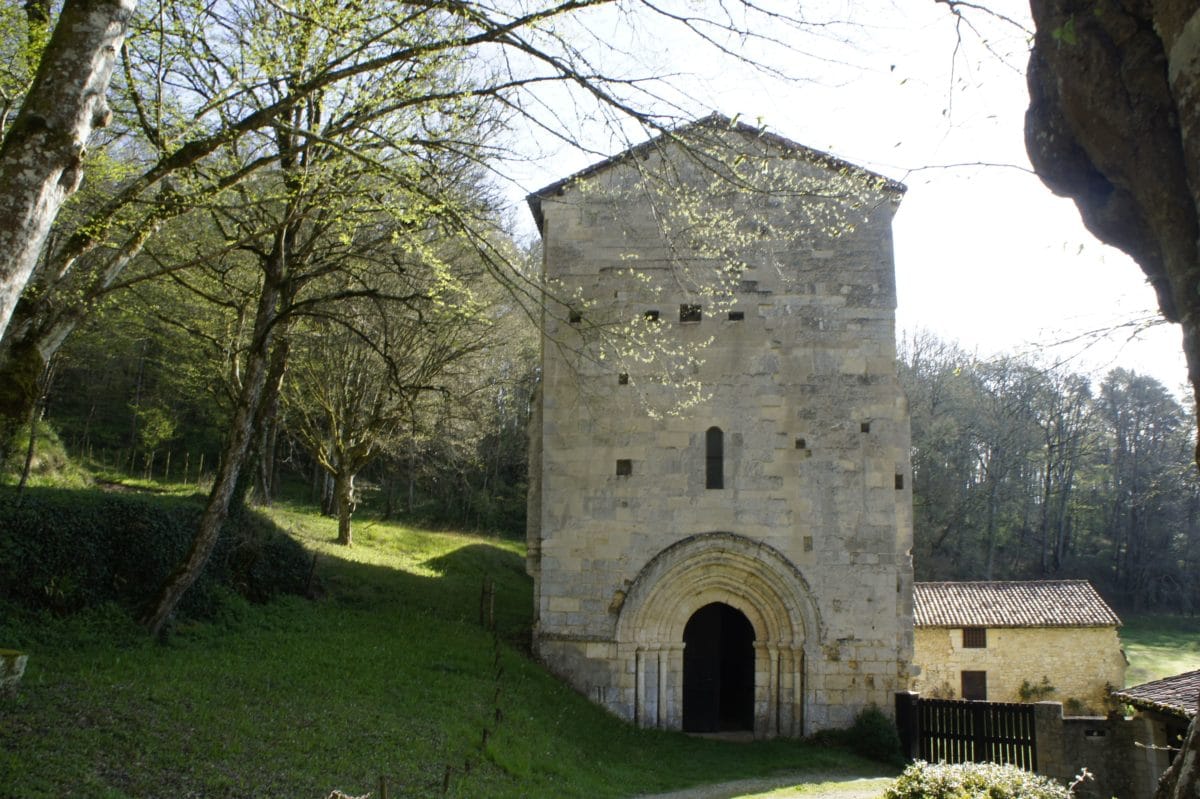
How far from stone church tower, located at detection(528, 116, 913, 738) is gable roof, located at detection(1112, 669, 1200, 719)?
3318mm

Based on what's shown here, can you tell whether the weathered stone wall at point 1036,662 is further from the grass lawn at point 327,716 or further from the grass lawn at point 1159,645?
the grass lawn at point 327,716

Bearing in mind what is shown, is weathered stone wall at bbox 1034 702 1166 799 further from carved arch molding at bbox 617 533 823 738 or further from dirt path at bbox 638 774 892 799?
carved arch molding at bbox 617 533 823 738

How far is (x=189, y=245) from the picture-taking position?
41.3 ft

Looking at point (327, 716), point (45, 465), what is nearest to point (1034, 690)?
point (327, 716)

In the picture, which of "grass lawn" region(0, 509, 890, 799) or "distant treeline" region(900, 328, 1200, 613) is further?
"distant treeline" region(900, 328, 1200, 613)

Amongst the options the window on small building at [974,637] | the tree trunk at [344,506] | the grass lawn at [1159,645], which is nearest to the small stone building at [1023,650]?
the window on small building at [974,637]

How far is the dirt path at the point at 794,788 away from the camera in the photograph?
10188 millimetres

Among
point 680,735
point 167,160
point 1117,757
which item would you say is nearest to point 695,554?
point 680,735

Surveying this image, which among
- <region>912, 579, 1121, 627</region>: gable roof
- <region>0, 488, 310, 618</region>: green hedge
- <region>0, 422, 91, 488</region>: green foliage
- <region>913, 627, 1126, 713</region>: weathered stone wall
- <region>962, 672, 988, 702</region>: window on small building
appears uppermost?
<region>0, 422, 91, 488</region>: green foliage

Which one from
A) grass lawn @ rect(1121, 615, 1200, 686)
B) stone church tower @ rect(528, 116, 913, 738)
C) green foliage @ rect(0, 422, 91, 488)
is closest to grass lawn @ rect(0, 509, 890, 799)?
stone church tower @ rect(528, 116, 913, 738)

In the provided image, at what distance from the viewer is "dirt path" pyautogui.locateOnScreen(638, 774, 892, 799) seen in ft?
33.4

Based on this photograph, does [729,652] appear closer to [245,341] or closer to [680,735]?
[680,735]

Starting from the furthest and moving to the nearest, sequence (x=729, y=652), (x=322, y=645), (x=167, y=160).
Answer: (x=729, y=652)
(x=322, y=645)
(x=167, y=160)

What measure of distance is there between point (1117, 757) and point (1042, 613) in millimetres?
10805
